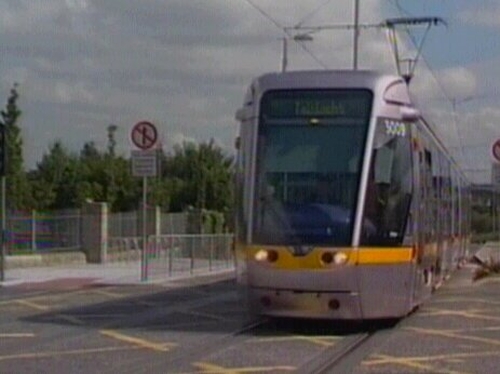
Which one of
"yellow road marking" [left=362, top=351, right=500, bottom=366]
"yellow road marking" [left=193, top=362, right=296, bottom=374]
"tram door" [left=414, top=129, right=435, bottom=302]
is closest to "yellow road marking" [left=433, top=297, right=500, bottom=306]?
"tram door" [left=414, top=129, right=435, bottom=302]

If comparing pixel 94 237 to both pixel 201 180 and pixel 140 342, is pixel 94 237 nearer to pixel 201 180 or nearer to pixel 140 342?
pixel 140 342

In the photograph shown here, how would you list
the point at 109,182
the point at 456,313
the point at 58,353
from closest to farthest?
the point at 58,353
the point at 456,313
the point at 109,182

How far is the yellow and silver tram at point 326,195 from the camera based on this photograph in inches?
695

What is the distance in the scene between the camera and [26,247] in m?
42.2

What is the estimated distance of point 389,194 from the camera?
18266mm

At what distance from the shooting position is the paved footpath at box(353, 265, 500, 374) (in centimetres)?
1467

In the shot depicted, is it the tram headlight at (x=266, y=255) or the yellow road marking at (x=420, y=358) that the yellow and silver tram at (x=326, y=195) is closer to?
the tram headlight at (x=266, y=255)

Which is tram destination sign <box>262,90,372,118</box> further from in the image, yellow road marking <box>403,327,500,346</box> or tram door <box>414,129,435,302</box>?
→ yellow road marking <box>403,327,500,346</box>

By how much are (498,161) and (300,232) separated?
54.3ft

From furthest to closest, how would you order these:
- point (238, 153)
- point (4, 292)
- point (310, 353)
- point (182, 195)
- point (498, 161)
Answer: point (182, 195)
point (498, 161)
point (4, 292)
point (238, 153)
point (310, 353)

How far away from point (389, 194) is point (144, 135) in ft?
48.0

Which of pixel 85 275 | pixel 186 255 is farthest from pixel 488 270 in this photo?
pixel 85 275

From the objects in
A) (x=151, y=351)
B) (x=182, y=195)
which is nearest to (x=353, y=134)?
(x=151, y=351)

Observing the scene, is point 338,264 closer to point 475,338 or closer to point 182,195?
point 475,338
